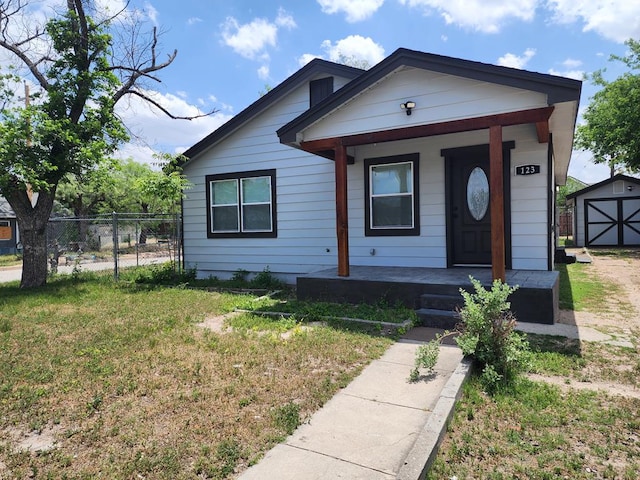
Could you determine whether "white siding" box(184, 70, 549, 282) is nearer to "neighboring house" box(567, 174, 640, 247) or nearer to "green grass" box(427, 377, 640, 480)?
"green grass" box(427, 377, 640, 480)

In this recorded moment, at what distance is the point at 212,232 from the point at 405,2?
7117 mm

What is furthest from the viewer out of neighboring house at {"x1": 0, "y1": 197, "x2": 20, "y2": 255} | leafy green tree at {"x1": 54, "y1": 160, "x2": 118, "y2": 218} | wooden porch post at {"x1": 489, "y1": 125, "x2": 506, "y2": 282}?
neighboring house at {"x1": 0, "y1": 197, "x2": 20, "y2": 255}

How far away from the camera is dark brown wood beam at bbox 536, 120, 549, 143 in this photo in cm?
556

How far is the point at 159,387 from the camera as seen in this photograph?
356 cm

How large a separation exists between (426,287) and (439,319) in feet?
2.23

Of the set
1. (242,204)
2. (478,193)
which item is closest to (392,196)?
(478,193)

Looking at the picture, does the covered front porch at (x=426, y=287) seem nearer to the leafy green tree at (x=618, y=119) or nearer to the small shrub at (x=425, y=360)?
the small shrub at (x=425, y=360)

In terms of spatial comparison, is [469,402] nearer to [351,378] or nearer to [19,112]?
[351,378]

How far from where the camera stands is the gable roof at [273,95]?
8.49m

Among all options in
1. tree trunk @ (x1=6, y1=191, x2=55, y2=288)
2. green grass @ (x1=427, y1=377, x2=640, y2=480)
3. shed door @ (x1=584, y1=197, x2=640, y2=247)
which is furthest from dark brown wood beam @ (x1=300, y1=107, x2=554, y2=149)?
shed door @ (x1=584, y1=197, x2=640, y2=247)

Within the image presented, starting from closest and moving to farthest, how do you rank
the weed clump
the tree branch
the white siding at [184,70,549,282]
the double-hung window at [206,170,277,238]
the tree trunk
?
the weed clump, the white siding at [184,70,549,282], the tree trunk, the double-hung window at [206,170,277,238], the tree branch

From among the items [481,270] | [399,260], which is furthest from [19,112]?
[481,270]

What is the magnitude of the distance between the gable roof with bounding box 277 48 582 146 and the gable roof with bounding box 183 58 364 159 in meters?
2.11

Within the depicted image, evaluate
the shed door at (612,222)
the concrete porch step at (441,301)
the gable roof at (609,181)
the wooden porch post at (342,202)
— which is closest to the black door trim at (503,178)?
the concrete porch step at (441,301)
